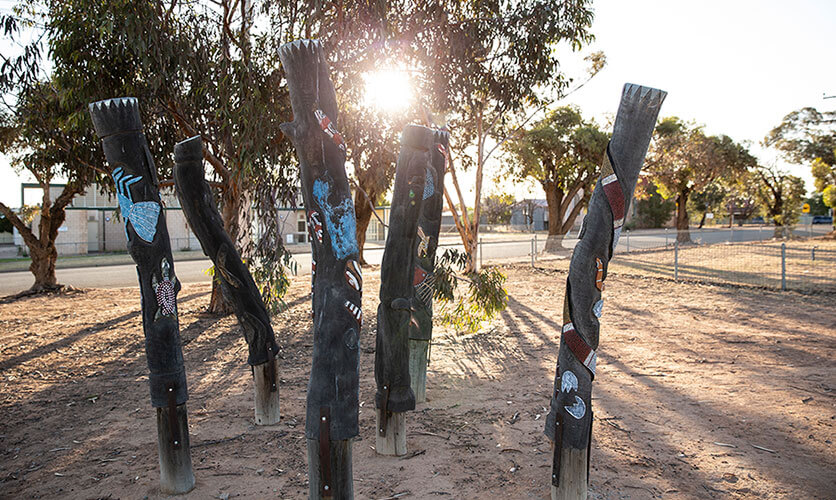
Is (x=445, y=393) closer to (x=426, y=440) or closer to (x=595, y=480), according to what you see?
(x=426, y=440)

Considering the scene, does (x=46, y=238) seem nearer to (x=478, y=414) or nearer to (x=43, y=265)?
(x=43, y=265)

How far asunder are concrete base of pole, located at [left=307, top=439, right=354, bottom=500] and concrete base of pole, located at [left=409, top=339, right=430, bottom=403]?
92.4 inches

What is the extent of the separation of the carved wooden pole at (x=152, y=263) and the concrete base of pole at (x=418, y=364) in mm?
2333

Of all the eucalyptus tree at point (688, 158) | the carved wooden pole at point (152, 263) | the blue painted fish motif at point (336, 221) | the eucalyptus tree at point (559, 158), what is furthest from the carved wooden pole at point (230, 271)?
the eucalyptus tree at point (688, 158)

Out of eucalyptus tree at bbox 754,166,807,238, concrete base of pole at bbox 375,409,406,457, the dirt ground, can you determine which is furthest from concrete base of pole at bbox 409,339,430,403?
eucalyptus tree at bbox 754,166,807,238

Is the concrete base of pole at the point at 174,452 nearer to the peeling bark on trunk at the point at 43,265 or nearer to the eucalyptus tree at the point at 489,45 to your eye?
the eucalyptus tree at the point at 489,45

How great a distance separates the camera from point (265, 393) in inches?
199

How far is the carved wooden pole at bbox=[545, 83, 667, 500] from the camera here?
10.9ft

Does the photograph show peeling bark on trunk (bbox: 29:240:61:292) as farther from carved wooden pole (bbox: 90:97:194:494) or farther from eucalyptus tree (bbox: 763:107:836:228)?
eucalyptus tree (bbox: 763:107:836:228)

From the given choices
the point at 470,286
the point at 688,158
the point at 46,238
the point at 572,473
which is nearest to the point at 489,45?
the point at 470,286

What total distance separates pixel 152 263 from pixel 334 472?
1913mm

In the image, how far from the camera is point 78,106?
836cm

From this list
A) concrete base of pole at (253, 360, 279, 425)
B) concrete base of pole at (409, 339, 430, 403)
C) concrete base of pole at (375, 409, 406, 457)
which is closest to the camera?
concrete base of pole at (375, 409, 406, 457)

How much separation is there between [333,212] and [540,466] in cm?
267
